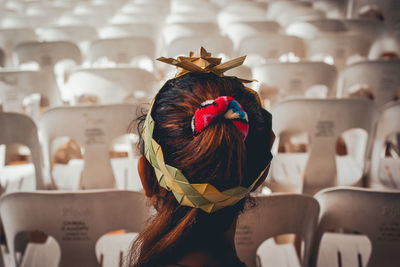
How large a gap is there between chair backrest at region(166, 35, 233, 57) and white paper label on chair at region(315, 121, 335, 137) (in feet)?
4.64

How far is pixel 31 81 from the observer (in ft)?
7.67

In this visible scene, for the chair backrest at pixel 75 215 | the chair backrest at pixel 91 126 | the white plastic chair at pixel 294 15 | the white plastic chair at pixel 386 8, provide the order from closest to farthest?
the chair backrest at pixel 75 215 → the chair backrest at pixel 91 126 → the white plastic chair at pixel 294 15 → the white plastic chair at pixel 386 8

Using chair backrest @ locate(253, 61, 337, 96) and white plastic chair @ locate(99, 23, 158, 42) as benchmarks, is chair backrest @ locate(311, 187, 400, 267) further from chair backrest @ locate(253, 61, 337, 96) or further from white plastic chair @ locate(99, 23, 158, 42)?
white plastic chair @ locate(99, 23, 158, 42)

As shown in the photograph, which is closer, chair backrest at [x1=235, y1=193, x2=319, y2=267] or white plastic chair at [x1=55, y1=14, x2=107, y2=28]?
chair backrest at [x1=235, y1=193, x2=319, y2=267]

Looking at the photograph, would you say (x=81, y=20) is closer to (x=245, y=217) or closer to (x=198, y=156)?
(x=245, y=217)

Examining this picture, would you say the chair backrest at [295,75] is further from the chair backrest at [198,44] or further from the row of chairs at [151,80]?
the chair backrest at [198,44]

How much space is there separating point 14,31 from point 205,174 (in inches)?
151

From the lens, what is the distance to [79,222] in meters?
1.18

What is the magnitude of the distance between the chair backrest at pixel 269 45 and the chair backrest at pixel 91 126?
1574mm

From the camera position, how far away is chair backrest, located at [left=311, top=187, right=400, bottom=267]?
1142mm

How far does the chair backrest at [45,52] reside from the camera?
2932 mm

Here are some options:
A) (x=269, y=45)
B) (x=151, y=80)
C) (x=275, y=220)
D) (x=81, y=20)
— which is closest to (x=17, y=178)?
(x=151, y=80)

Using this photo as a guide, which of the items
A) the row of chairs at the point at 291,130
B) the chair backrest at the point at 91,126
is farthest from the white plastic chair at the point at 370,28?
the chair backrest at the point at 91,126

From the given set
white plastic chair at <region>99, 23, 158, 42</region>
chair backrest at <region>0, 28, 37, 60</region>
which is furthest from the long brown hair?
chair backrest at <region>0, 28, 37, 60</region>
